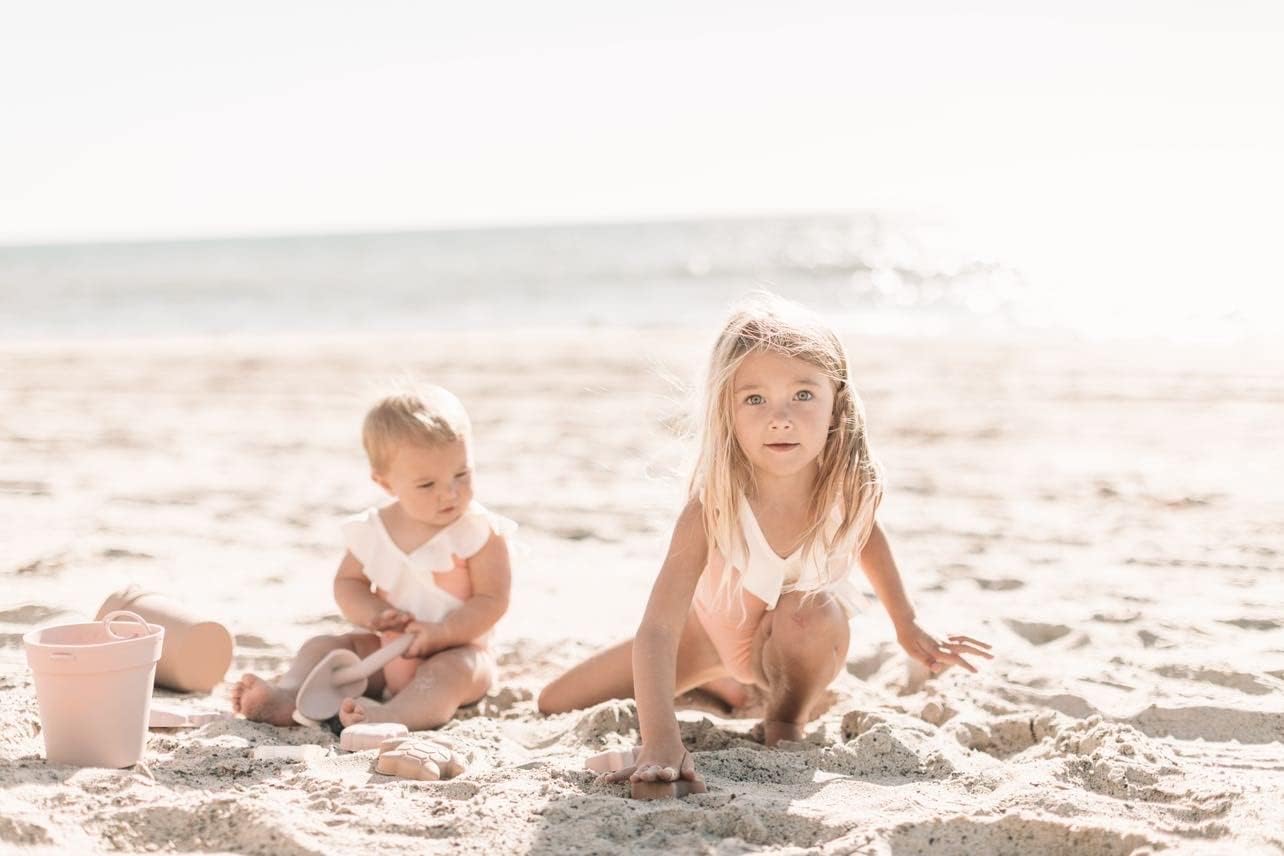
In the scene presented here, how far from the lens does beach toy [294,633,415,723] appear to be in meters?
3.08

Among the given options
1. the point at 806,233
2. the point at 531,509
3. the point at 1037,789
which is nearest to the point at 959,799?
the point at 1037,789

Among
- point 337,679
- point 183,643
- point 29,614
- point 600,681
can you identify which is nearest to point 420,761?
point 337,679

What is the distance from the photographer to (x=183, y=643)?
329 cm

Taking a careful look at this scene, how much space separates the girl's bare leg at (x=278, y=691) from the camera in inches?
120

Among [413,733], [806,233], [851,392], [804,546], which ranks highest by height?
[806,233]

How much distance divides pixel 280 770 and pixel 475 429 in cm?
549

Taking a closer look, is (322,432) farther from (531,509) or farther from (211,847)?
(211,847)

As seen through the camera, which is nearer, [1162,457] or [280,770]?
[280,770]

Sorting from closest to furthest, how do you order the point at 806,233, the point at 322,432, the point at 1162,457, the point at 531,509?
the point at 531,509
the point at 1162,457
the point at 322,432
the point at 806,233

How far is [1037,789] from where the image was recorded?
2.42m

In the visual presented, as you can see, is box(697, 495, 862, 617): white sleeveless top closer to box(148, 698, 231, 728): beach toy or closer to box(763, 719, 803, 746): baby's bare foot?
box(763, 719, 803, 746): baby's bare foot

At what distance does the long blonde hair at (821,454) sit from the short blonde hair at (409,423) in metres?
0.73

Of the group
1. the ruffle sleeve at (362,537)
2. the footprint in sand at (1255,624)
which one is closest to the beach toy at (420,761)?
the ruffle sleeve at (362,537)

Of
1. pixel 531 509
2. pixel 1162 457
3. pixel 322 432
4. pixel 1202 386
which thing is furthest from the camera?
pixel 1202 386
